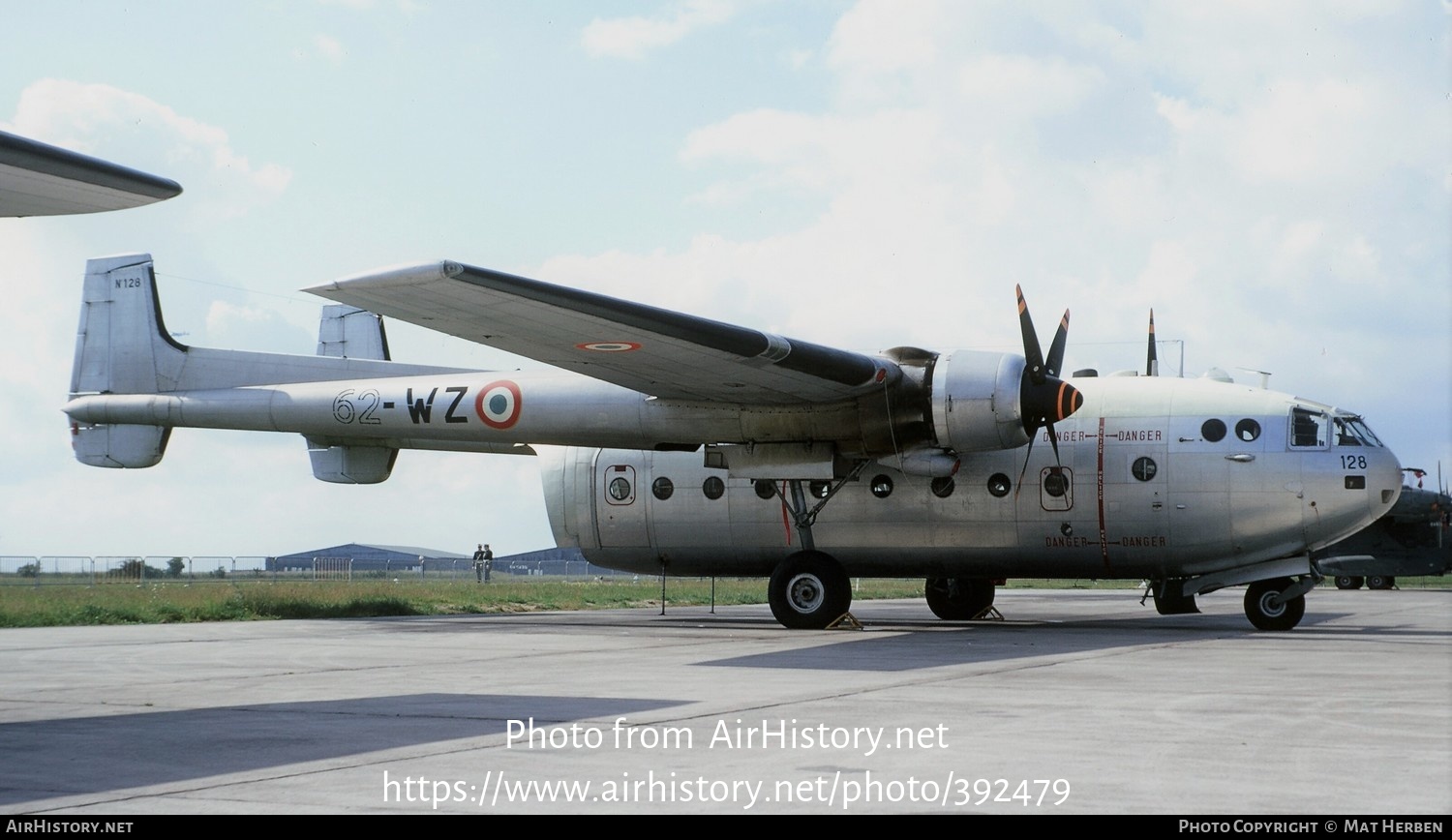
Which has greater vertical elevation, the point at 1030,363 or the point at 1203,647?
the point at 1030,363

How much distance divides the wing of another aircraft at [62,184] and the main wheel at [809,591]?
42.0 ft

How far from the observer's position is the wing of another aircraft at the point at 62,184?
7.80 meters

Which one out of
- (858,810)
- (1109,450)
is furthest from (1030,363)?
(858,810)

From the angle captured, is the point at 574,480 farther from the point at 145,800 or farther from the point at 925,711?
the point at 145,800

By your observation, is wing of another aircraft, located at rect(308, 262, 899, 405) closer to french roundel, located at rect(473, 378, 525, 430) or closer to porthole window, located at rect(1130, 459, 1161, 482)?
french roundel, located at rect(473, 378, 525, 430)

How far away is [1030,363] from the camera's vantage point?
1817 centimetres

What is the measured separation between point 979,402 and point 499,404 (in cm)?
731

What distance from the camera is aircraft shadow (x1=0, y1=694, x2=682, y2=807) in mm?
7004

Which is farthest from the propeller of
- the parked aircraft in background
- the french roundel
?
the parked aircraft in background

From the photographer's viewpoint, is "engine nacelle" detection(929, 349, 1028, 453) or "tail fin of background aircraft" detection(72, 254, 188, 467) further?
"tail fin of background aircraft" detection(72, 254, 188, 467)

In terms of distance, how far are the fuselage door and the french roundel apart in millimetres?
2710

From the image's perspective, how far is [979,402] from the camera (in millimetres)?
17891

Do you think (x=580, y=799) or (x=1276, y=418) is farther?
(x=1276, y=418)
